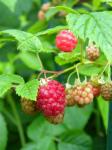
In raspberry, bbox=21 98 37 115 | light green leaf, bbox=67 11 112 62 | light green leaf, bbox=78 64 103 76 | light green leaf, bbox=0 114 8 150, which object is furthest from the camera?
light green leaf, bbox=0 114 8 150

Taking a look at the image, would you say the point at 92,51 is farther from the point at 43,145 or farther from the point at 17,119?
the point at 17,119

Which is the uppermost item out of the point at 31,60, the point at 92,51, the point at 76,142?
the point at 92,51

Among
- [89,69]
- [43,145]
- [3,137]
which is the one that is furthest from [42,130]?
[89,69]

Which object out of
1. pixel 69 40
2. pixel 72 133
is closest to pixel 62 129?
pixel 72 133

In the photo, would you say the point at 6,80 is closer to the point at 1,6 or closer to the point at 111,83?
the point at 111,83

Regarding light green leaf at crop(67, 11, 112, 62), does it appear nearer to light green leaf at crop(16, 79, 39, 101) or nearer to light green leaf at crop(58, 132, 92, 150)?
light green leaf at crop(16, 79, 39, 101)

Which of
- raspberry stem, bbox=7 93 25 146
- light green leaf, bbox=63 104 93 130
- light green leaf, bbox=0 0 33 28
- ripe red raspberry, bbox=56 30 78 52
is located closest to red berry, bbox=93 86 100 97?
ripe red raspberry, bbox=56 30 78 52
